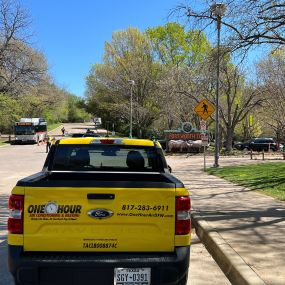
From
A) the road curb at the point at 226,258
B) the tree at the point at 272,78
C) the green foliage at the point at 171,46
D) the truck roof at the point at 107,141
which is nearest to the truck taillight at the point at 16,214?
the truck roof at the point at 107,141

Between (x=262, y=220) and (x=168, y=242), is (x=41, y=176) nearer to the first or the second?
(x=168, y=242)

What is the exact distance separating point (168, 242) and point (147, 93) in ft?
198

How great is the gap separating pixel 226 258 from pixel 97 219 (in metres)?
2.63

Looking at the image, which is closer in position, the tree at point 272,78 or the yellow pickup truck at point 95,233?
the yellow pickup truck at point 95,233

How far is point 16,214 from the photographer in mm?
4582

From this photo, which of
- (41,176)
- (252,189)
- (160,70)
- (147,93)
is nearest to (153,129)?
(147,93)

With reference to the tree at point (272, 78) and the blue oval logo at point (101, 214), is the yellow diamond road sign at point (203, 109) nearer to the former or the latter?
the blue oval logo at point (101, 214)

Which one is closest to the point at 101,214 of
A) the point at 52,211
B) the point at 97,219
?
the point at 97,219

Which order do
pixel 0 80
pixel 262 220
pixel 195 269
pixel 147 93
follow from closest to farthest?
1. pixel 195 269
2. pixel 262 220
3. pixel 0 80
4. pixel 147 93

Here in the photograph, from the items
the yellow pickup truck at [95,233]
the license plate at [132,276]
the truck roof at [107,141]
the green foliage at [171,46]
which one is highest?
the green foliage at [171,46]

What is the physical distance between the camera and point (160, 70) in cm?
6012

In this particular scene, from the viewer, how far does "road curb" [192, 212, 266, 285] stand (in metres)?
5.55

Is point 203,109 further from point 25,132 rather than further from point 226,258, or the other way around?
point 25,132

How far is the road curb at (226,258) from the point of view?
5.55 meters
